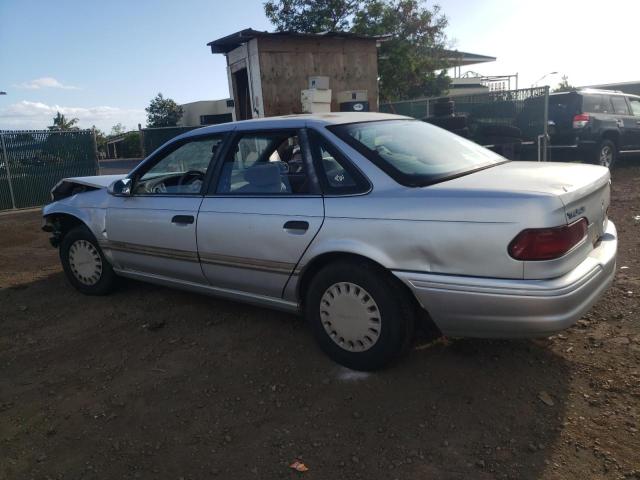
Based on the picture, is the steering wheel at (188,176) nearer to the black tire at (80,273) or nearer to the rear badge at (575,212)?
the black tire at (80,273)

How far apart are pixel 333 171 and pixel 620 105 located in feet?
36.5

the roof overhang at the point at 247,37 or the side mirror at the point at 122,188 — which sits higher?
the roof overhang at the point at 247,37

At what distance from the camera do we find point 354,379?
3109 mm

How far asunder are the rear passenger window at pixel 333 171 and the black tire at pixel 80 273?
2.49 m

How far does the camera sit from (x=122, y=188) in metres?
4.37

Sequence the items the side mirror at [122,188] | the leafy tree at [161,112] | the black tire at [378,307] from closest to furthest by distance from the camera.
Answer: the black tire at [378,307] < the side mirror at [122,188] < the leafy tree at [161,112]

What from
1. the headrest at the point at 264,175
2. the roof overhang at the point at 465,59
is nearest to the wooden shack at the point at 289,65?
the headrest at the point at 264,175

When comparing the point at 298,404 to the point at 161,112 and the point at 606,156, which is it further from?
the point at 161,112

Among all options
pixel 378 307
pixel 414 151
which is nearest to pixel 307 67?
pixel 414 151

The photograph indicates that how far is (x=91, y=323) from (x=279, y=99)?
7150 millimetres

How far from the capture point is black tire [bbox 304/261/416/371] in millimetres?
2916

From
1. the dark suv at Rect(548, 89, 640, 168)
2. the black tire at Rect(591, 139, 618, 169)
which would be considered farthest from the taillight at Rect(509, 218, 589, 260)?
the black tire at Rect(591, 139, 618, 169)

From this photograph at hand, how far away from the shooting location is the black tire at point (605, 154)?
10.9m

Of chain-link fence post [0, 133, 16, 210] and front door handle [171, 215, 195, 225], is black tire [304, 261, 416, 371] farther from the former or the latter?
chain-link fence post [0, 133, 16, 210]
